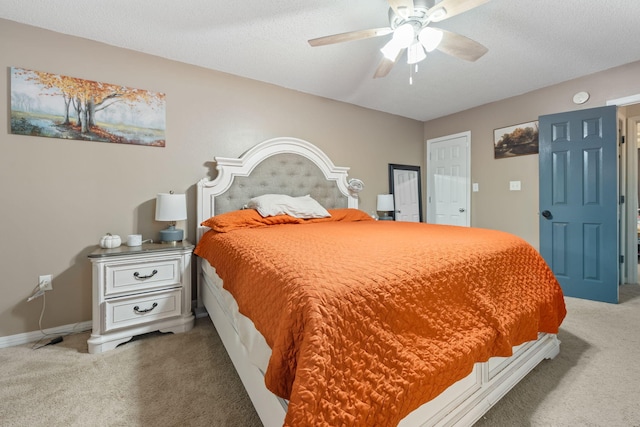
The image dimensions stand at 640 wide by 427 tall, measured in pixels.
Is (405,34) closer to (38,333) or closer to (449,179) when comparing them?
(449,179)

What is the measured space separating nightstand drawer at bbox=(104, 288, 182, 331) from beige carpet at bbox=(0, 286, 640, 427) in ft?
0.56

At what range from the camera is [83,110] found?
2236mm

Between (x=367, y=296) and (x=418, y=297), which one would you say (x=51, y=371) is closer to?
(x=367, y=296)

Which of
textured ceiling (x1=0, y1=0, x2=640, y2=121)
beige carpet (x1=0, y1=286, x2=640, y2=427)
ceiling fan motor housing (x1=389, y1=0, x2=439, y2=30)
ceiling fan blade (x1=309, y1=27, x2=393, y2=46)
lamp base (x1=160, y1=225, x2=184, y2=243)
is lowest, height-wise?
beige carpet (x1=0, y1=286, x2=640, y2=427)

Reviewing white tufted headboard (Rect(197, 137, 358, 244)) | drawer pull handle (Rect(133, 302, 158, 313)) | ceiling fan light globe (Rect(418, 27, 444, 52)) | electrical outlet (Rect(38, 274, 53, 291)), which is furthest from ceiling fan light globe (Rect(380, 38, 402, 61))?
electrical outlet (Rect(38, 274, 53, 291))

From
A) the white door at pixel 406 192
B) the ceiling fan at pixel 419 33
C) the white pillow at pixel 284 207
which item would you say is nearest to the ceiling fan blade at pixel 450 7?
the ceiling fan at pixel 419 33

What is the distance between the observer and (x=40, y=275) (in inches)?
83.0

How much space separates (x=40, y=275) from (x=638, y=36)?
4979 millimetres

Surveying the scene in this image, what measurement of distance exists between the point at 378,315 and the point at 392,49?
1.75 m

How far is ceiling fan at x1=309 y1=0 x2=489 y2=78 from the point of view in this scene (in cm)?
158

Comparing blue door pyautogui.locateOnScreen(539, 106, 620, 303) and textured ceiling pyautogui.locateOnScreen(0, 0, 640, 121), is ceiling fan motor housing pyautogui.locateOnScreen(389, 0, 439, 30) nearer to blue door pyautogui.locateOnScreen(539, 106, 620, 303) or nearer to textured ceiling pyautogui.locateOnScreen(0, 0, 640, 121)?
textured ceiling pyautogui.locateOnScreen(0, 0, 640, 121)

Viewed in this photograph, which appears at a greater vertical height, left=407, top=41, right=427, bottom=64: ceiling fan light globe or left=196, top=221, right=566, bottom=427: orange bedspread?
left=407, top=41, right=427, bottom=64: ceiling fan light globe

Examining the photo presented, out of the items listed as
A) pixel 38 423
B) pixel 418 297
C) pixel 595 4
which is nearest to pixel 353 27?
pixel 595 4

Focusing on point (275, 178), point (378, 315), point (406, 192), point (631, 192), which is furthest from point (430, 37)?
point (631, 192)
